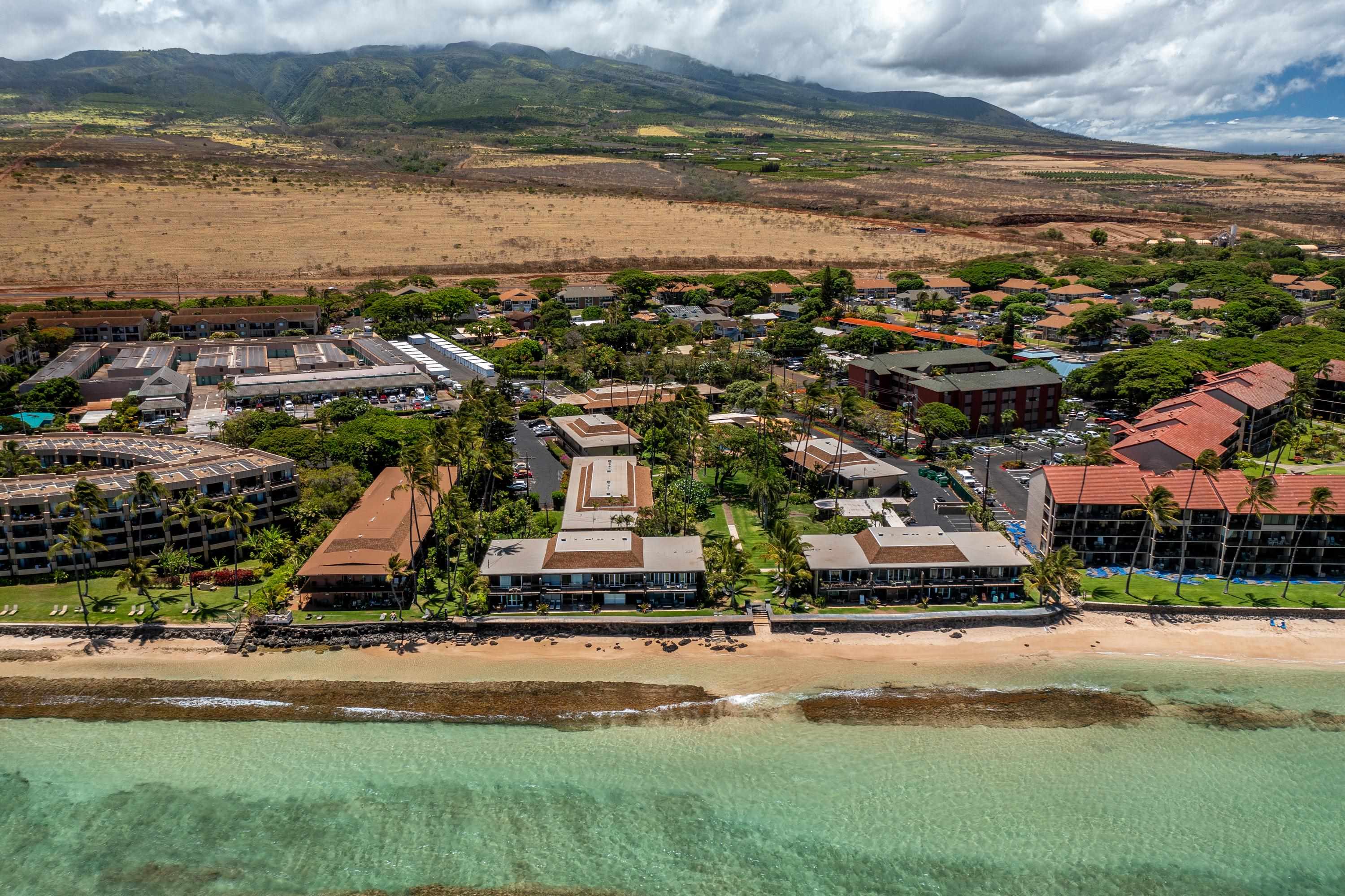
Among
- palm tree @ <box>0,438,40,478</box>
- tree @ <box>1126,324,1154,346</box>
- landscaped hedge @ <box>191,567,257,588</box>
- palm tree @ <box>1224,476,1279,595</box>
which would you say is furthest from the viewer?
tree @ <box>1126,324,1154,346</box>

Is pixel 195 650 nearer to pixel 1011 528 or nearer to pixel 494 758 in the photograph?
pixel 494 758

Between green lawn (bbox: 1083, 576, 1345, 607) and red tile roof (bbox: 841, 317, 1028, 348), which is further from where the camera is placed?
red tile roof (bbox: 841, 317, 1028, 348)

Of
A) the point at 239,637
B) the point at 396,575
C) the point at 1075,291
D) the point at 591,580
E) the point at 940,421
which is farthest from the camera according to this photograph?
the point at 1075,291

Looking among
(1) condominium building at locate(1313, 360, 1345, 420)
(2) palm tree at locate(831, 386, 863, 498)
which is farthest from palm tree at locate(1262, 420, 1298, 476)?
(2) palm tree at locate(831, 386, 863, 498)

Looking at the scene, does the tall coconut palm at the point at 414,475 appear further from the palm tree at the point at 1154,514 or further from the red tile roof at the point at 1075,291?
the red tile roof at the point at 1075,291

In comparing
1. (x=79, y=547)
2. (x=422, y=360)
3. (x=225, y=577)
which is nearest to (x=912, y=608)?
(x=225, y=577)

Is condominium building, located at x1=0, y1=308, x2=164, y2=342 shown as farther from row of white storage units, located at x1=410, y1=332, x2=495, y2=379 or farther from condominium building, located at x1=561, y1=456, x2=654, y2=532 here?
condominium building, located at x1=561, y1=456, x2=654, y2=532

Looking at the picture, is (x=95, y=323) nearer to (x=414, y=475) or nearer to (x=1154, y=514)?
(x=414, y=475)
